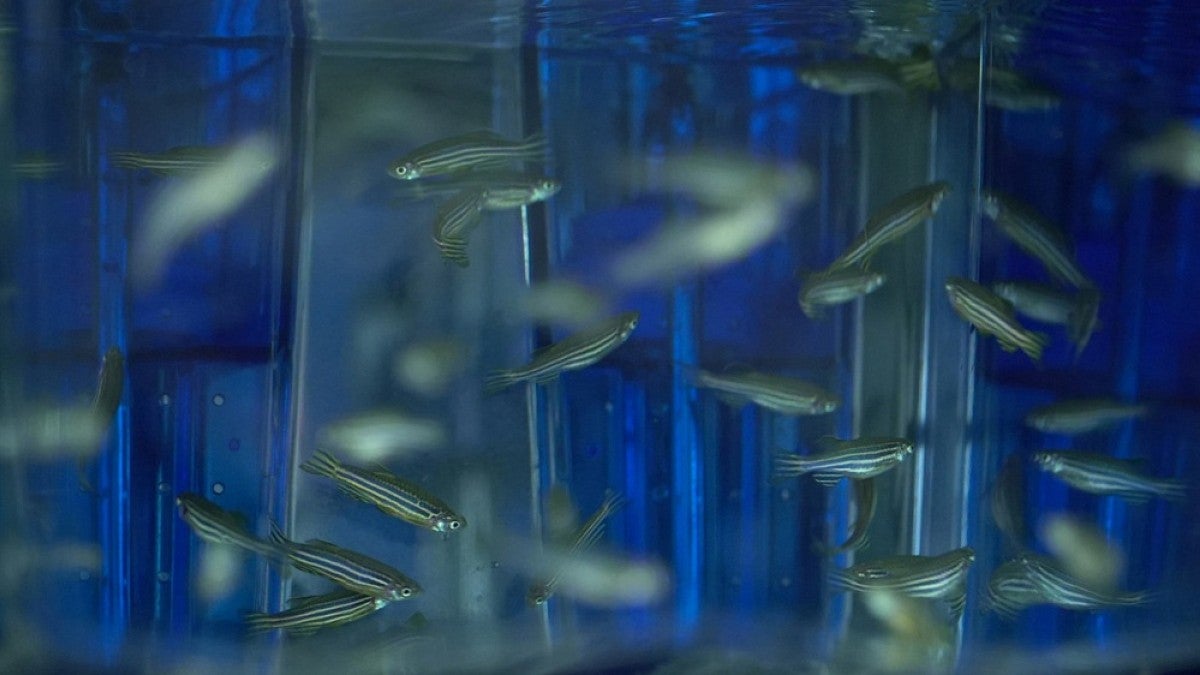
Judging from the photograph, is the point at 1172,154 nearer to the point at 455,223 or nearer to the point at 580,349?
the point at 580,349

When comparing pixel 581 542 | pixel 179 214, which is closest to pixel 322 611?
pixel 581 542

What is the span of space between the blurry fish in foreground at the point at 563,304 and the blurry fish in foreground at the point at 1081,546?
2644 millimetres

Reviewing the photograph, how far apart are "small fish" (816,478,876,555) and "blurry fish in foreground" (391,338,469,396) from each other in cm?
229

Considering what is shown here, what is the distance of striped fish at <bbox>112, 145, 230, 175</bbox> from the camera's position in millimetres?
3938

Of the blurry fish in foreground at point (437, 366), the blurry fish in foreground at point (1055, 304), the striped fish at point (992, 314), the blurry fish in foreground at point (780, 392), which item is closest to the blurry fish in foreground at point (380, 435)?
the blurry fish in foreground at point (437, 366)

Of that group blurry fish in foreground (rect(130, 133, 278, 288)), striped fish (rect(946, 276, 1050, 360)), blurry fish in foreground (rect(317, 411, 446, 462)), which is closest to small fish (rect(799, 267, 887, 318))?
striped fish (rect(946, 276, 1050, 360))

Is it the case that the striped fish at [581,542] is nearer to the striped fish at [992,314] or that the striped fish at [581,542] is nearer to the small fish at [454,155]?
the small fish at [454,155]

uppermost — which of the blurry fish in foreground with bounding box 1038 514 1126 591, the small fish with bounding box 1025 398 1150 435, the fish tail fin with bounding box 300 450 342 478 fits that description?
the small fish with bounding box 1025 398 1150 435

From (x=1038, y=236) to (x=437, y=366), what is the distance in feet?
Result: 10.0

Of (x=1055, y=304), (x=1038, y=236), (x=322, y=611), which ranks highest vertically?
(x=1038, y=236)

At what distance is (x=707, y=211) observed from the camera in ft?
17.0

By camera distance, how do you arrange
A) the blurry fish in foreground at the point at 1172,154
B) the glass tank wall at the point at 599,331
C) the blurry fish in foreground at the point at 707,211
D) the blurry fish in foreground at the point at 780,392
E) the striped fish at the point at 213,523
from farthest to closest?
the blurry fish in foreground at the point at 707,211 < the blurry fish in foreground at the point at 1172,154 < the glass tank wall at the point at 599,331 < the blurry fish in foreground at the point at 780,392 < the striped fish at the point at 213,523

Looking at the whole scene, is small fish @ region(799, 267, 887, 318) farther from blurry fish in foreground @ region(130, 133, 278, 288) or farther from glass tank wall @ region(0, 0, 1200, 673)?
blurry fish in foreground @ region(130, 133, 278, 288)

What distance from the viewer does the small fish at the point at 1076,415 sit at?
442cm
